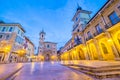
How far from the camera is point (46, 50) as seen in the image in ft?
141

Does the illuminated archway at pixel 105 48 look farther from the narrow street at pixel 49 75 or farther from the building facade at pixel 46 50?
the building facade at pixel 46 50

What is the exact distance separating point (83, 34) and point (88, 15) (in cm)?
839

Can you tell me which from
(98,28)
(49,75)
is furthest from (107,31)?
(49,75)

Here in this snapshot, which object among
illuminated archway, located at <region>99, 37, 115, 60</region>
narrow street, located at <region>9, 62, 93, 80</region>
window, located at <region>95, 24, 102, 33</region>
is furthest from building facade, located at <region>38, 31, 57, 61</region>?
narrow street, located at <region>9, 62, 93, 80</region>

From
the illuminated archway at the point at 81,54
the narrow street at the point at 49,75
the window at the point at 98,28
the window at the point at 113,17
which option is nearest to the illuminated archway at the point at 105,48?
the window at the point at 98,28

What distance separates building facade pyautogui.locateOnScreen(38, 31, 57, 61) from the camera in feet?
136

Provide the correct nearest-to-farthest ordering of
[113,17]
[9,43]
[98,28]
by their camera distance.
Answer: [113,17], [98,28], [9,43]

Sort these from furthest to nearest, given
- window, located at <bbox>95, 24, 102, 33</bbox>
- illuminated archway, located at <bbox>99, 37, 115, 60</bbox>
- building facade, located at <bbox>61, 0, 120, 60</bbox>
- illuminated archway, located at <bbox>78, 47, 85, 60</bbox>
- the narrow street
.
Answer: illuminated archway, located at <bbox>78, 47, 85, 60</bbox> < window, located at <bbox>95, 24, 102, 33</bbox> < illuminated archway, located at <bbox>99, 37, 115, 60</bbox> < building facade, located at <bbox>61, 0, 120, 60</bbox> < the narrow street

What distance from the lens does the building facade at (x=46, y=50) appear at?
136ft

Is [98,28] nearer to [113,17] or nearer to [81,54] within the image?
[113,17]

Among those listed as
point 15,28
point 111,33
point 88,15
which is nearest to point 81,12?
point 88,15

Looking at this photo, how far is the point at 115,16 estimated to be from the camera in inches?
403

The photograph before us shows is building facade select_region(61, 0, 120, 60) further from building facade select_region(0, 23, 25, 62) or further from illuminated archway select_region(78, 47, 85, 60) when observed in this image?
building facade select_region(0, 23, 25, 62)

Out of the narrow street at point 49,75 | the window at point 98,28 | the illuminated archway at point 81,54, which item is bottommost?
the narrow street at point 49,75
